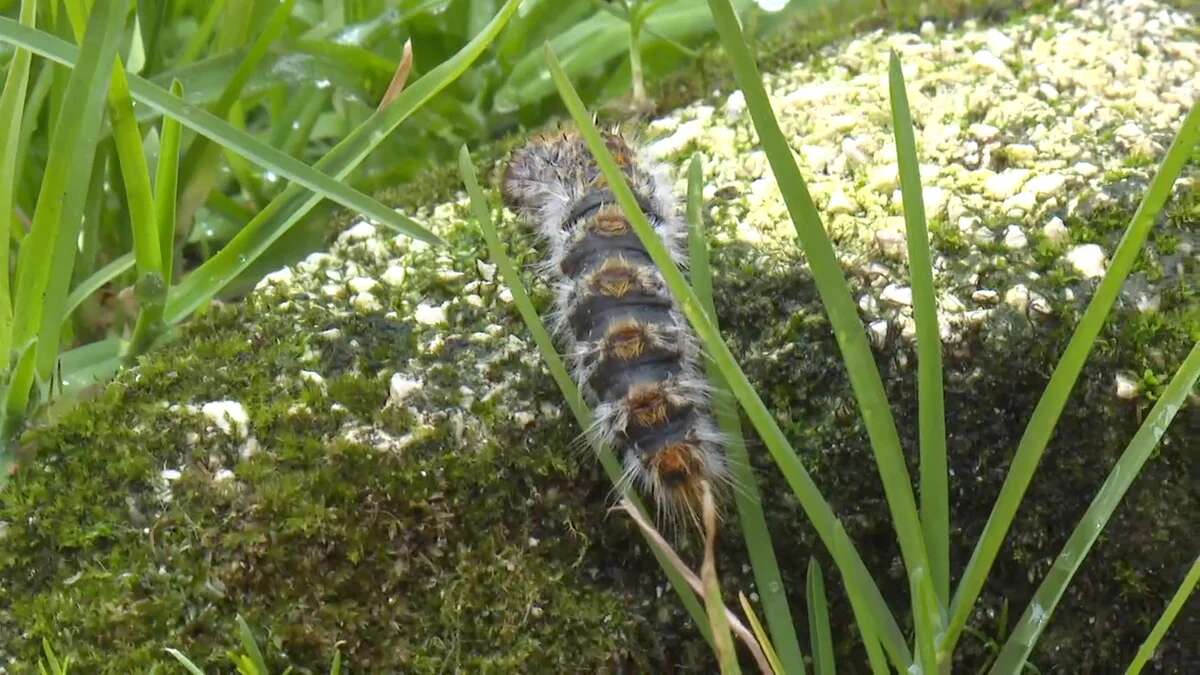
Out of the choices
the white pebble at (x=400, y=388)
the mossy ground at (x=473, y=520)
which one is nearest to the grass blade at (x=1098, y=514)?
the mossy ground at (x=473, y=520)

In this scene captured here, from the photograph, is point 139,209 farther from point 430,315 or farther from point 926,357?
point 926,357

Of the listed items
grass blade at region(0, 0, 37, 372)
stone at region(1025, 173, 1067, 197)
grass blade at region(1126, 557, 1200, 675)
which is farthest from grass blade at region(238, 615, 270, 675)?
stone at region(1025, 173, 1067, 197)

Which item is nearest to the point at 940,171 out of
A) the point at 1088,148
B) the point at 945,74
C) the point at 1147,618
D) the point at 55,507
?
the point at 1088,148

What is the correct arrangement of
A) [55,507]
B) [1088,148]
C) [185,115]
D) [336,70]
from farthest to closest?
[336,70] < [1088,148] < [185,115] < [55,507]

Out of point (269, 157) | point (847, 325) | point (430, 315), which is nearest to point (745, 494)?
point (847, 325)

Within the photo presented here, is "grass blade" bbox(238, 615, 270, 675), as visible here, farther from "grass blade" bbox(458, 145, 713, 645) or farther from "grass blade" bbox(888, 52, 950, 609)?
"grass blade" bbox(888, 52, 950, 609)

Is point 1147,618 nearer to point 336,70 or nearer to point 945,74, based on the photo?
point 945,74

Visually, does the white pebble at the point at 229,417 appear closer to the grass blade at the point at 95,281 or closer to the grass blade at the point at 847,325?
the grass blade at the point at 95,281
